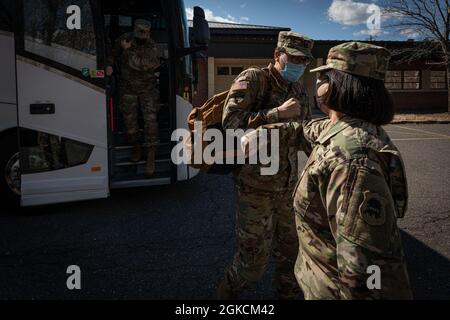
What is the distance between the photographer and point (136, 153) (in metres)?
5.46

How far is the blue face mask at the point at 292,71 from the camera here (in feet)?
7.75

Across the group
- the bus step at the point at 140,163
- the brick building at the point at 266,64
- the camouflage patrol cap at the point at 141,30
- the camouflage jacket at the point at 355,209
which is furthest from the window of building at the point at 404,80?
the camouflage jacket at the point at 355,209

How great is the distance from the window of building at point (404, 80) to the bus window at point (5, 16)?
23.3 metres

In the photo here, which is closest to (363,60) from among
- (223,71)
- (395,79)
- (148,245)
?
(148,245)

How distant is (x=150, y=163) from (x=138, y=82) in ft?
4.11

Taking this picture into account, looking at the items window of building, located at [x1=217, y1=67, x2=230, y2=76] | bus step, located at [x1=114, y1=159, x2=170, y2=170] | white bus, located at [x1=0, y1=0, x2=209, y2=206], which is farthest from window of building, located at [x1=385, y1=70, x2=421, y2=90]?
white bus, located at [x1=0, y1=0, x2=209, y2=206]

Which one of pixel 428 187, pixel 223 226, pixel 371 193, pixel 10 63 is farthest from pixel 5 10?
pixel 428 187

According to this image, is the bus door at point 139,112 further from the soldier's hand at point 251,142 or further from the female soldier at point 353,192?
the female soldier at point 353,192

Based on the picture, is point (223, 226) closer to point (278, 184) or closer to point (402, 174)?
point (278, 184)

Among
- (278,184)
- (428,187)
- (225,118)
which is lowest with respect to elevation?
(428,187)

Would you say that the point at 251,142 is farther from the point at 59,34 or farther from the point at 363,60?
the point at 59,34

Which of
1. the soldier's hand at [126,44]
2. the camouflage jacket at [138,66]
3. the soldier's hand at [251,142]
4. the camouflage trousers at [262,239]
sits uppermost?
the soldier's hand at [126,44]

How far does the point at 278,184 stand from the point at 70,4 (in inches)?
143
